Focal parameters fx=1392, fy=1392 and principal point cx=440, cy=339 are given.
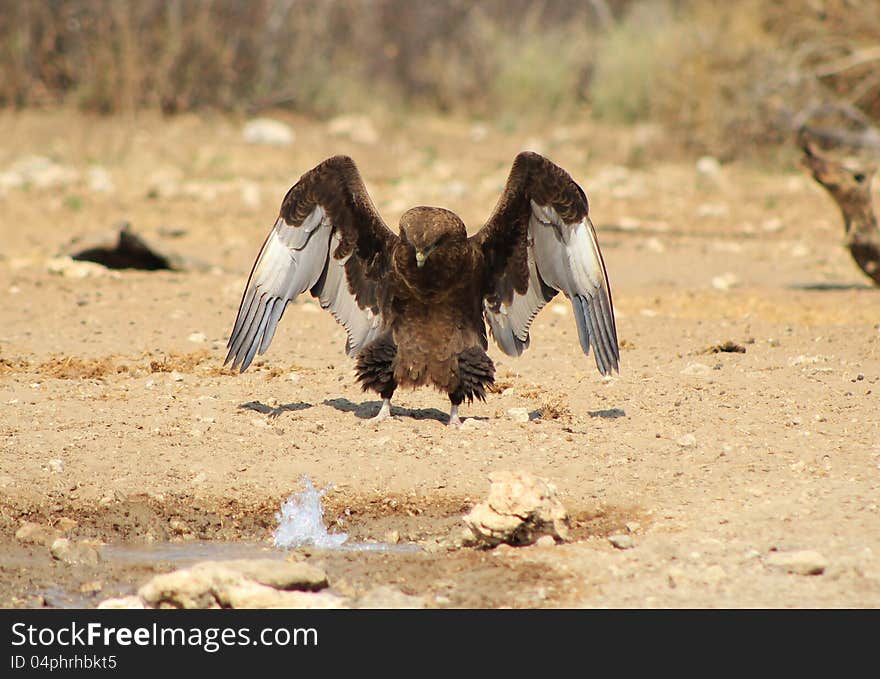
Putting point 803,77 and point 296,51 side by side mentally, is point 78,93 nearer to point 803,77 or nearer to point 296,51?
point 296,51

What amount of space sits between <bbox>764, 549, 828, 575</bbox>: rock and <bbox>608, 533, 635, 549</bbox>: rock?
0.48m

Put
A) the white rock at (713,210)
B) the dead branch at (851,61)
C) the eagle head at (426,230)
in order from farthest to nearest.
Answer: the dead branch at (851,61) → the white rock at (713,210) → the eagle head at (426,230)

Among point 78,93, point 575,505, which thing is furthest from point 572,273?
point 78,93

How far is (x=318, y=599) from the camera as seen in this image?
13.8ft

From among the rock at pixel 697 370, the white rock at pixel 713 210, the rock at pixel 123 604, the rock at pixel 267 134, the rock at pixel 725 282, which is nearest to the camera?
the rock at pixel 123 604

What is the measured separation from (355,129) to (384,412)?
12.7m

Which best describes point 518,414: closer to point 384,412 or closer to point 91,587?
point 384,412

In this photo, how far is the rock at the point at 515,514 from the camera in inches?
187

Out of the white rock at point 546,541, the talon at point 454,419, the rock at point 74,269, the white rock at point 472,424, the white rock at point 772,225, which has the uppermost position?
the white rock at point 772,225

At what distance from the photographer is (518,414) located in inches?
252

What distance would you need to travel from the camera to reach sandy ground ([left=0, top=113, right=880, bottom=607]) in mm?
4570

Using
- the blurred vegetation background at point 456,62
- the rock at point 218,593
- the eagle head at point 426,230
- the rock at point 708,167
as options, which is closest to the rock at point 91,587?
the rock at point 218,593

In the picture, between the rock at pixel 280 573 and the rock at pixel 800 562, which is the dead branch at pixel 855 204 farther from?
the rock at pixel 280 573

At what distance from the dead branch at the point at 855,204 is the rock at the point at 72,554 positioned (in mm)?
5824
